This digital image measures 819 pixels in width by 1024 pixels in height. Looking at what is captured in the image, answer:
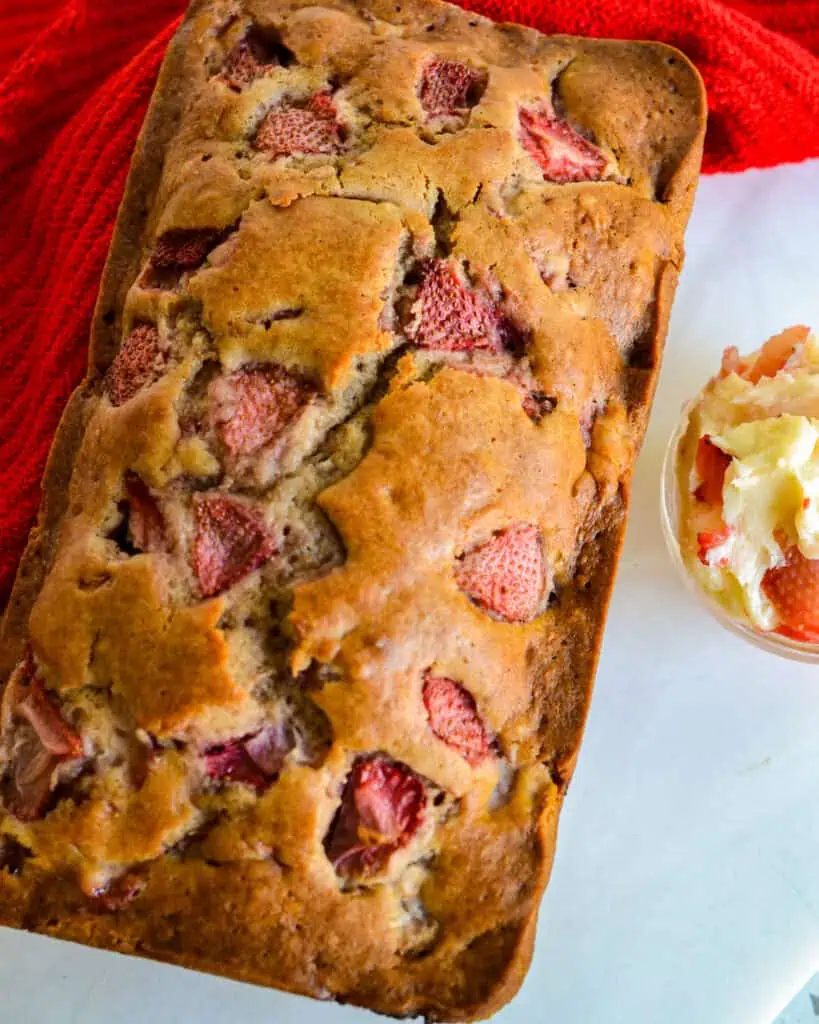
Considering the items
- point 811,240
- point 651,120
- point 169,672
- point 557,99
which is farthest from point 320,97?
point 811,240

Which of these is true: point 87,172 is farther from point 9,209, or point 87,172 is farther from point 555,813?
point 555,813

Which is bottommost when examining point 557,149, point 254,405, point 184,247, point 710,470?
point 710,470

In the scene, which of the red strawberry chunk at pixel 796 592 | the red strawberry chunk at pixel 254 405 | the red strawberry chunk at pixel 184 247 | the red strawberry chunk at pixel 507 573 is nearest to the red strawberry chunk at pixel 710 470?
the red strawberry chunk at pixel 796 592

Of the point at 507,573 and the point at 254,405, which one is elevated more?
the point at 254,405

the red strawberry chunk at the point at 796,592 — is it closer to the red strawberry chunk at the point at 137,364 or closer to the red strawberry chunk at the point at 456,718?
the red strawberry chunk at the point at 456,718

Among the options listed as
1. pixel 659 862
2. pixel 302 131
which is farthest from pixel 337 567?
pixel 659 862

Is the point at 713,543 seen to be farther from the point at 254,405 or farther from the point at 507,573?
the point at 254,405
